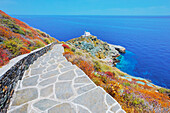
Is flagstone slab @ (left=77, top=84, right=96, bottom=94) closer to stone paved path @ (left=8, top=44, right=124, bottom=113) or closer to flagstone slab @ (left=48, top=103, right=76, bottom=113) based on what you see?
stone paved path @ (left=8, top=44, right=124, bottom=113)

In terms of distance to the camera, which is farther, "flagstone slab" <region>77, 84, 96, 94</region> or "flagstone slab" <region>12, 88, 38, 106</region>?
"flagstone slab" <region>77, 84, 96, 94</region>

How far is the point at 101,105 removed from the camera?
270 centimetres

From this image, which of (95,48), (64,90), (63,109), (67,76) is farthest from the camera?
(95,48)

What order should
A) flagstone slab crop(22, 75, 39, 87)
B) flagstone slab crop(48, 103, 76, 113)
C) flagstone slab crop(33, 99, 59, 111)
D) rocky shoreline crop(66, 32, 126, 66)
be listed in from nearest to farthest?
flagstone slab crop(48, 103, 76, 113)
flagstone slab crop(33, 99, 59, 111)
flagstone slab crop(22, 75, 39, 87)
rocky shoreline crop(66, 32, 126, 66)

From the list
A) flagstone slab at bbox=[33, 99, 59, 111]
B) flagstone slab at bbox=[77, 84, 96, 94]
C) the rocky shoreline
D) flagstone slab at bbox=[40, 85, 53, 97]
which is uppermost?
the rocky shoreline

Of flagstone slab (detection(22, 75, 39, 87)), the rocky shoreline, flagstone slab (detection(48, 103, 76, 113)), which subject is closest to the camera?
flagstone slab (detection(48, 103, 76, 113))

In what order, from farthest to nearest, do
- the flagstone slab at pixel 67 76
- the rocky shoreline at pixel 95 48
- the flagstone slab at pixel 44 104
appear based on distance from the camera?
the rocky shoreline at pixel 95 48 → the flagstone slab at pixel 67 76 → the flagstone slab at pixel 44 104

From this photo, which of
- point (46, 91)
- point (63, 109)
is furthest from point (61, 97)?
point (46, 91)

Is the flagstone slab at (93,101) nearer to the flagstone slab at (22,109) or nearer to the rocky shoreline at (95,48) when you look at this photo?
the flagstone slab at (22,109)

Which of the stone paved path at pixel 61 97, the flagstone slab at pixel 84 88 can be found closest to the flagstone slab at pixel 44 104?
the stone paved path at pixel 61 97

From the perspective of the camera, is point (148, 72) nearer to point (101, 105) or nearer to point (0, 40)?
point (101, 105)

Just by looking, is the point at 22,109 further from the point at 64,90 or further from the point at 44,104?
the point at 64,90

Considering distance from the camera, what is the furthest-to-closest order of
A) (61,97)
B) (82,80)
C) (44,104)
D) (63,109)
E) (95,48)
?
1. (95,48)
2. (82,80)
3. (61,97)
4. (44,104)
5. (63,109)

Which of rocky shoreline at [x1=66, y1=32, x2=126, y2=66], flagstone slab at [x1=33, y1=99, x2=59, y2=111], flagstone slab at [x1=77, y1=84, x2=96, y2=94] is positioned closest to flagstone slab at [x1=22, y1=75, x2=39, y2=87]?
flagstone slab at [x1=33, y1=99, x2=59, y2=111]
